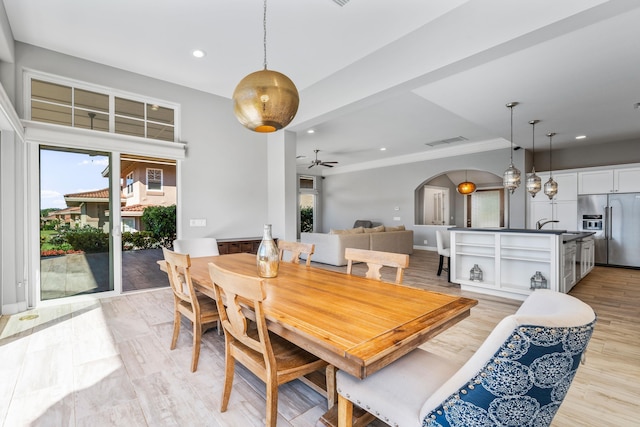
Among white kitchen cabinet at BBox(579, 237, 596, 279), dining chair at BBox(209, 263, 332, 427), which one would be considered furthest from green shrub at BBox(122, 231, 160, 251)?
white kitchen cabinet at BBox(579, 237, 596, 279)

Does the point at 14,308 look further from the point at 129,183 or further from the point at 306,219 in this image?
the point at 306,219

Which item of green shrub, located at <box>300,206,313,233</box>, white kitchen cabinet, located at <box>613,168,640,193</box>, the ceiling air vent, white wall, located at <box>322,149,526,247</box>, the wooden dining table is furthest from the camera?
green shrub, located at <box>300,206,313,233</box>

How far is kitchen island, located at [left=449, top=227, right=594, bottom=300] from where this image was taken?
382 cm

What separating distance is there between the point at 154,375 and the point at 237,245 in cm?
262

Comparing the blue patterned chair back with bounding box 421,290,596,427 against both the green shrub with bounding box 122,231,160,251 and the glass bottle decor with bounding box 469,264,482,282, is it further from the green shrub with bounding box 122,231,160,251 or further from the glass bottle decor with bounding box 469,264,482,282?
the green shrub with bounding box 122,231,160,251

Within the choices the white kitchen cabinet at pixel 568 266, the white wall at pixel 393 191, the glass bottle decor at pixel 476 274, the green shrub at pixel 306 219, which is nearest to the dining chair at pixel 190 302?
the glass bottle decor at pixel 476 274

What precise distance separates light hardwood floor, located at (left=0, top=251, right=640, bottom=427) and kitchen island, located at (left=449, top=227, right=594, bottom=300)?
2.26 ft

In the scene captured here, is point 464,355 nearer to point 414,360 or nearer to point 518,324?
point 414,360

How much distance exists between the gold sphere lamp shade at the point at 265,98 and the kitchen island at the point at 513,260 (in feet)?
11.9

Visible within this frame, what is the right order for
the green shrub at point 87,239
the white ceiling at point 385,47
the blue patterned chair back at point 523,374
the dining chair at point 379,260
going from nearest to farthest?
the blue patterned chair back at point 523,374 < the dining chair at point 379,260 < the white ceiling at point 385,47 < the green shrub at point 87,239

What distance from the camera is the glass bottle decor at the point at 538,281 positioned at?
382 cm

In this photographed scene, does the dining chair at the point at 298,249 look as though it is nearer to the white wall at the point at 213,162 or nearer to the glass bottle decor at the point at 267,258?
the glass bottle decor at the point at 267,258

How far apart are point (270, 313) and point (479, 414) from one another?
0.89m

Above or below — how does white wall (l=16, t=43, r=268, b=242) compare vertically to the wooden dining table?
above
